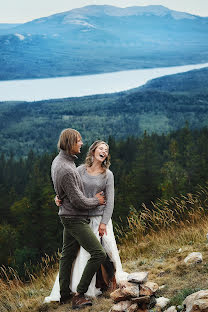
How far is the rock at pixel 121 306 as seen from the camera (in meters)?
3.89

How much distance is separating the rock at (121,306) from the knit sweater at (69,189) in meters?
0.97

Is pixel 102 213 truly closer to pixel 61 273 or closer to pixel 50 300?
pixel 61 273

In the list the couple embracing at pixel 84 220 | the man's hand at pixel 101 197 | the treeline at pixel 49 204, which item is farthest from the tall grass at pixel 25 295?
the treeline at pixel 49 204

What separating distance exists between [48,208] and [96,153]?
38462 millimetres

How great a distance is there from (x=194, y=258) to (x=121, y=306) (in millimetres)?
1518

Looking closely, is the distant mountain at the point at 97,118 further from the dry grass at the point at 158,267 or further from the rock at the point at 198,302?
the rock at the point at 198,302

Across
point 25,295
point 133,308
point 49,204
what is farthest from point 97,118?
point 133,308

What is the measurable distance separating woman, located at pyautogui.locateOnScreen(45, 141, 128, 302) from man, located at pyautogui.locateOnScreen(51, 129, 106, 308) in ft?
0.30

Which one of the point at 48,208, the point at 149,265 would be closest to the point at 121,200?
the point at 48,208

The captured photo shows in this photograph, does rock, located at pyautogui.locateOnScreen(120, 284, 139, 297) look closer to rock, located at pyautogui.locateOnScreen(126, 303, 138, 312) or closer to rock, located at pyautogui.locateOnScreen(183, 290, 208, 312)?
rock, located at pyautogui.locateOnScreen(126, 303, 138, 312)

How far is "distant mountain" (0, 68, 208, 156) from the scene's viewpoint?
14550 centimetres

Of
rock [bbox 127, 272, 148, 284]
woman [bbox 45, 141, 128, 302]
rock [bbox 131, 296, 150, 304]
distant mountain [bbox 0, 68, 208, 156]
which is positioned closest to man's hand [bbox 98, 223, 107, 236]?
woman [bbox 45, 141, 128, 302]

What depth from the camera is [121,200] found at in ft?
145

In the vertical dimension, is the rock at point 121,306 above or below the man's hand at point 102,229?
below
